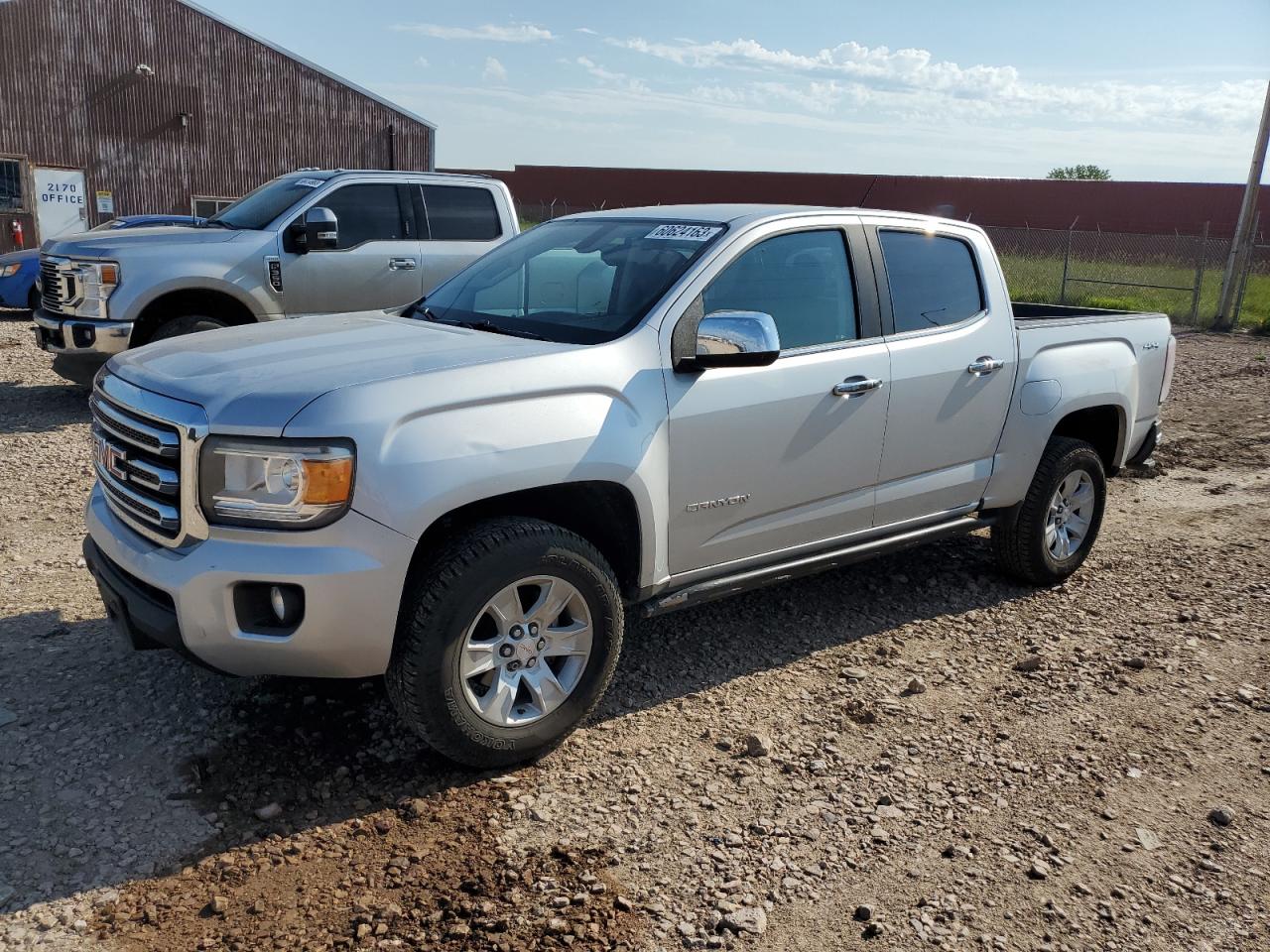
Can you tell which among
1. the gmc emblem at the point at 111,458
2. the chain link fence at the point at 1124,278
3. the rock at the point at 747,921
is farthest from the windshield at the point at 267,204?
the chain link fence at the point at 1124,278

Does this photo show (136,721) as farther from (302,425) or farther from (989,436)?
(989,436)

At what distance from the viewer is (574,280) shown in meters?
4.29

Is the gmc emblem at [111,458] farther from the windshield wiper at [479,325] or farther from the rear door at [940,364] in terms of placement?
the rear door at [940,364]

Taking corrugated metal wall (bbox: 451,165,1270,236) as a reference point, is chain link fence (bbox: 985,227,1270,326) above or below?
below

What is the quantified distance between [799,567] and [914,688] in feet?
2.29

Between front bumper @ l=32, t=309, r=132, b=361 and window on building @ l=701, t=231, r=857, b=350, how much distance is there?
5.59 metres

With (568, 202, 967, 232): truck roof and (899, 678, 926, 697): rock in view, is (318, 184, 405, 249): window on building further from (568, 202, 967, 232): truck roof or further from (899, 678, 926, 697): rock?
(899, 678, 926, 697): rock

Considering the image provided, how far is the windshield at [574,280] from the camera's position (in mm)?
3945

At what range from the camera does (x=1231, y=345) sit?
1620 cm

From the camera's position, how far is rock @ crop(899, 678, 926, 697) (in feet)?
14.2

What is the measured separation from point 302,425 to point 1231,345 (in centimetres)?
1673

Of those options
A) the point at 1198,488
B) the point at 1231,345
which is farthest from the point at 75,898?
the point at 1231,345

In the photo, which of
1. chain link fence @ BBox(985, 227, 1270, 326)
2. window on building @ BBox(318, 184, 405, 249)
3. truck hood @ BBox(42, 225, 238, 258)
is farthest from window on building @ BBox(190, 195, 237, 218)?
chain link fence @ BBox(985, 227, 1270, 326)

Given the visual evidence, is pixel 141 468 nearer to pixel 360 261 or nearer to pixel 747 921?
pixel 747 921
